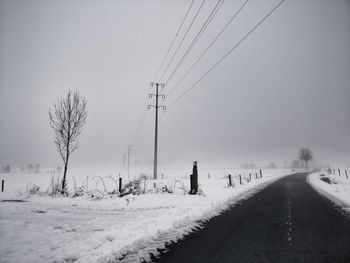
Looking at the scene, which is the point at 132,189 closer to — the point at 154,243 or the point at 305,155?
the point at 154,243

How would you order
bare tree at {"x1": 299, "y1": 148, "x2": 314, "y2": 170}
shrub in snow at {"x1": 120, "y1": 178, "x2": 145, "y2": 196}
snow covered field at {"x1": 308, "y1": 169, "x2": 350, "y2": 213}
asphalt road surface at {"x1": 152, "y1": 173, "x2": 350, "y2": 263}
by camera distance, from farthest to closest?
bare tree at {"x1": 299, "y1": 148, "x2": 314, "y2": 170} → shrub in snow at {"x1": 120, "y1": 178, "x2": 145, "y2": 196} → snow covered field at {"x1": 308, "y1": 169, "x2": 350, "y2": 213} → asphalt road surface at {"x1": 152, "y1": 173, "x2": 350, "y2": 263}

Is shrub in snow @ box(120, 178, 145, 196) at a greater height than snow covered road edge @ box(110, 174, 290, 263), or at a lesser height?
greater

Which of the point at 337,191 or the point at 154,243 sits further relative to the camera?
the point at 337,191

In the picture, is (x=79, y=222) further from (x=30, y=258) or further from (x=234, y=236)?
(x=234, y=236)

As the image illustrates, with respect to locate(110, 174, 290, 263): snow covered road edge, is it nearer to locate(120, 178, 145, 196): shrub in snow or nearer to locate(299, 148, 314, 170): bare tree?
locate(120, 178, 145, 196): shrub in snow

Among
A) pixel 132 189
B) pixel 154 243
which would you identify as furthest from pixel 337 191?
pixel 154 243

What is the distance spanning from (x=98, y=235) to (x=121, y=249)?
1.12 metres

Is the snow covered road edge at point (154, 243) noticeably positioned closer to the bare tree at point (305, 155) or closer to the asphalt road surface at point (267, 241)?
the asphalt road surface at point (267, 241)

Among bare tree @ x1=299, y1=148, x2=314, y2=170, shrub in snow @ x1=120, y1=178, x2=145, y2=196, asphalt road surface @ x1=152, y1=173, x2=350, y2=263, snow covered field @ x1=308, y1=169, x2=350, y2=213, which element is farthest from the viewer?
bare tree @ x1=299, y1=148, x2=314, y2=170

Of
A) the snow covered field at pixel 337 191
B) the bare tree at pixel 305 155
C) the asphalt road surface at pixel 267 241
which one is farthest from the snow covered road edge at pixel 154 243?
the bare tree at pixel 305 155

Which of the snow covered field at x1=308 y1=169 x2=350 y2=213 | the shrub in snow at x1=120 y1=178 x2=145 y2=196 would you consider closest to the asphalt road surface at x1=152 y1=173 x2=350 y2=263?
the snow covered field at x1=308 y1=169 x2=350 y2=213

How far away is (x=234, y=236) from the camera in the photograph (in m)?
4.58

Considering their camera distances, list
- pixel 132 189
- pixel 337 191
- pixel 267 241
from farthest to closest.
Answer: pixel 337 191 < pixel 132 189 < pixel 267 241

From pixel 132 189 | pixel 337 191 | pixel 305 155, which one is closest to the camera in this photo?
pixel 132 189
